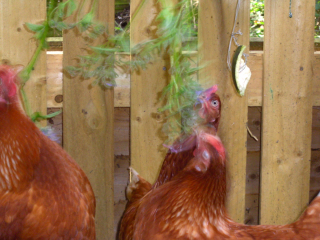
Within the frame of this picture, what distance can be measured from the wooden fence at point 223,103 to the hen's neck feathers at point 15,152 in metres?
0.41

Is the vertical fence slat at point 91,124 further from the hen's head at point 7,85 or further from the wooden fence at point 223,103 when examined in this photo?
the hen's head at point 7,85

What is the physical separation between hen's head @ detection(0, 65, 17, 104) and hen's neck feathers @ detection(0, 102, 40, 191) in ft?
0.07

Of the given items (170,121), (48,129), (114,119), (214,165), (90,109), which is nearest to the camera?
(214,165)

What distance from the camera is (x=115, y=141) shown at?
4.75 ft

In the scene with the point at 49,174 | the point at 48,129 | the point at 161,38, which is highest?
the point at 161,38

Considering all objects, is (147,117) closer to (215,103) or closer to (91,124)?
(91,124)

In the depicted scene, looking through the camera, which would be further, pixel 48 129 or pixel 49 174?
pixel 48 129

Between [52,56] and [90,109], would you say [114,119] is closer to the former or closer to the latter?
[90,109]

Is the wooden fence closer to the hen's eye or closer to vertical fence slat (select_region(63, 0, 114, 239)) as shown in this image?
vertical fence slat (select_region(63, 0, 114, 239))

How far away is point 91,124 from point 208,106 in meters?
0.56

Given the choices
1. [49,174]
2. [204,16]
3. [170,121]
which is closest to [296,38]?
[204,16]

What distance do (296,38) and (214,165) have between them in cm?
84

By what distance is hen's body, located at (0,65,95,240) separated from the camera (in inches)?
33.5

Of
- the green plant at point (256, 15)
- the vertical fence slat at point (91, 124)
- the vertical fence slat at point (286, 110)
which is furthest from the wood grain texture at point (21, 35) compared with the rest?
the green plant at point (256, 15)
